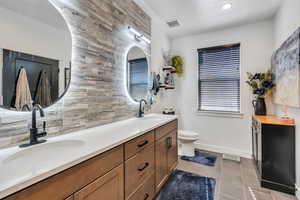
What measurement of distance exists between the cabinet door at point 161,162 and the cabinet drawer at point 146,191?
4.4 inches

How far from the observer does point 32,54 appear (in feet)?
3.65

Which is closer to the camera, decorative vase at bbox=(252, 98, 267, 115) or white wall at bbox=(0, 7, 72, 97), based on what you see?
white wall at bbox=(0, 7, 72, 97)

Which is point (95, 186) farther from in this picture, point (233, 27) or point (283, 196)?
point (233, 27)

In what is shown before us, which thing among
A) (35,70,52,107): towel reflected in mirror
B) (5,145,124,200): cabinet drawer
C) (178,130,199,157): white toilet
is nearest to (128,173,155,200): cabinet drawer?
(5,145,124,200): cabinet drawer

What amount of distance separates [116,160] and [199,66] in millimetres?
2978

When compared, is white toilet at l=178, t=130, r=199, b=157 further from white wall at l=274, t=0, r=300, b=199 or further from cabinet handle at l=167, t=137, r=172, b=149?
white wall at l=274, t=0, r=300, b=199

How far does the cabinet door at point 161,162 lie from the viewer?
175cm

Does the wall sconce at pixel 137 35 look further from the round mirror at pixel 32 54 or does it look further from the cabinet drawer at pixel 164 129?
the cabinet drawer at pixel 164 129

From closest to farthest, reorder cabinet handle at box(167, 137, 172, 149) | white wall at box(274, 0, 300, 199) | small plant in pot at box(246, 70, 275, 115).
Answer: white wall at box(274, 0, 300, 199) < cabinet handle at box(167, 137, 172, 149) < small plant in pot at box(246, 70, 275, 115)

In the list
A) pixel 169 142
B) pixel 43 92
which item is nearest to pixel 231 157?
pixel 169 142

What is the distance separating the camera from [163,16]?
2.70 metres

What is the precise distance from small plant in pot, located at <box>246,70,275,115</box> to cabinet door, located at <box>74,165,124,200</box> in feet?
8.67

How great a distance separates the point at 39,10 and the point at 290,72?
259 centimetres

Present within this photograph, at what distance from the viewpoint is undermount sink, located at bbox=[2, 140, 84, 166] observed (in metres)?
0.84
